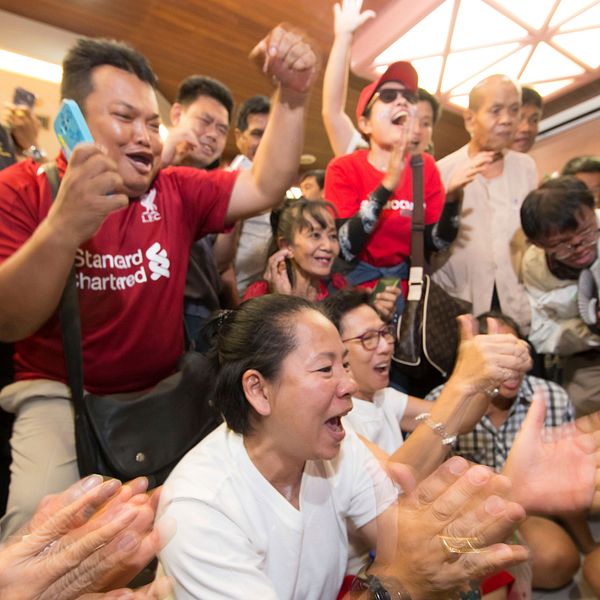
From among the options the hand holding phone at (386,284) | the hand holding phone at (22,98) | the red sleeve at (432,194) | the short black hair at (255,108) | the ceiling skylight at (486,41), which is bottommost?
the hand holding phone at (386,284)

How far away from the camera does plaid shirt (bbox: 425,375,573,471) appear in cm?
197

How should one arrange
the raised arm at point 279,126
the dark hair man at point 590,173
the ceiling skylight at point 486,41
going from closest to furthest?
1. the raised arm at point 279,126
2. the dark hair man at point 590,173
3. the ceiling skylight at point 486,41

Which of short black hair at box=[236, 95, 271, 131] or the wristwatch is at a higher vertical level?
short black hair at box=[236, 95, 271, 131]

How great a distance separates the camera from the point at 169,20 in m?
4.10

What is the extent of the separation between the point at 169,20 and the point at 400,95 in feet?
9.82

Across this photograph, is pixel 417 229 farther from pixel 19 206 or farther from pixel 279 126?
pixel 19 206

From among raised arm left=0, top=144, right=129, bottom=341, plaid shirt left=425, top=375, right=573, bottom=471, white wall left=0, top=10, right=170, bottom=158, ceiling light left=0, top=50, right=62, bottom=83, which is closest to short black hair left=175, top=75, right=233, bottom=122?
raised arm left=0, top=144, right=129, bottom=341

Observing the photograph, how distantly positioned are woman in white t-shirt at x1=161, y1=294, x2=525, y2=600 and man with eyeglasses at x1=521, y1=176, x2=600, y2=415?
1.32 metres

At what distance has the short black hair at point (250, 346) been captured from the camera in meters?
1.10

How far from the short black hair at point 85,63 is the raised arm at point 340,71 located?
3.38 ft

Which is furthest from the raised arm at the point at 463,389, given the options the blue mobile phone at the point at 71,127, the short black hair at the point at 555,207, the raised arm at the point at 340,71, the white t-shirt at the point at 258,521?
the raised arm at the point at 340,71

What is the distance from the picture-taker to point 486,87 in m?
2.24

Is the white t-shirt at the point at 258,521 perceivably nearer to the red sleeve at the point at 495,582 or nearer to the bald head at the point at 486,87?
the red sleeve at the point at 495,582

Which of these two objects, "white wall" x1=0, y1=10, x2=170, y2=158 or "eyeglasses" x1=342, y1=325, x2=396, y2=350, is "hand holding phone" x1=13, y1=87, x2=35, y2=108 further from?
"white wall" x1=0, y1=10, x2=170, y2=158
